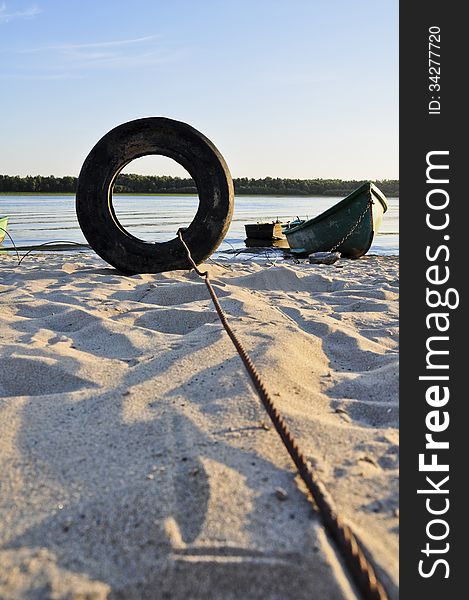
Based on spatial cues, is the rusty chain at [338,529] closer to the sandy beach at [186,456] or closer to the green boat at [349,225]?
the sandy beach at [186,456]

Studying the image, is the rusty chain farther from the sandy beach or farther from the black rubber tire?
the black rubber tire

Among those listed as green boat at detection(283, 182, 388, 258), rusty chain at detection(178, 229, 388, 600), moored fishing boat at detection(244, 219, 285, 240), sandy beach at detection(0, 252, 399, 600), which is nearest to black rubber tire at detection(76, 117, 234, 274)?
sandy beach at detection(0, 252, 399, 600)

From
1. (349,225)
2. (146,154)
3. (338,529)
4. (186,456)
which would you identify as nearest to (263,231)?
(349,225)

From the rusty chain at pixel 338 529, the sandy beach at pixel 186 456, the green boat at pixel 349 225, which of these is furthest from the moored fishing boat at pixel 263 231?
the rusty chain at pixel 338 529

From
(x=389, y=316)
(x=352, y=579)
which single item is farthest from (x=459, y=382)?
(x=389, y=316)

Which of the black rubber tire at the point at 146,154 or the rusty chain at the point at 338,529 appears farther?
the black rubber tire at the point at 146,154

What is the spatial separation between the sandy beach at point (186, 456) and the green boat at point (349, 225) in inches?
222

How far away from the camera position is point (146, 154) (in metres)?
6.18

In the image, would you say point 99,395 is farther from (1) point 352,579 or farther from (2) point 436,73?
(2) point 436,73

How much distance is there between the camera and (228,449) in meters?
1.89

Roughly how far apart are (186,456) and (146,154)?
4.86m

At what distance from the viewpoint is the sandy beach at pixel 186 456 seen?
1325 millimetres

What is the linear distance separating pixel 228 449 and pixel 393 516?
1.89 ft

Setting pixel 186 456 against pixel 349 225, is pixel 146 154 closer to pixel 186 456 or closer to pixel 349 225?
pixel 349 225
